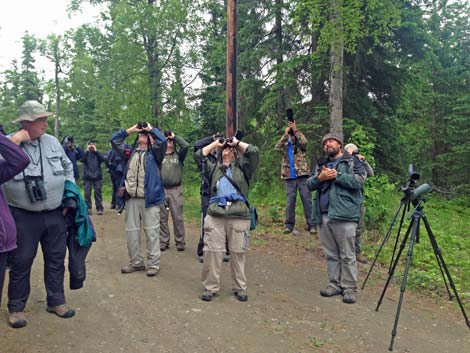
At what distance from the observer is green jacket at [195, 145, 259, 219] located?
16.9ft

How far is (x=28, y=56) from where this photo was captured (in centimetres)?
4272

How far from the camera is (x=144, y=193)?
5879 mm

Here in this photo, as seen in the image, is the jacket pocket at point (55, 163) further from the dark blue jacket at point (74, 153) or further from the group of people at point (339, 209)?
the dark blue jacket at point (74, 153)

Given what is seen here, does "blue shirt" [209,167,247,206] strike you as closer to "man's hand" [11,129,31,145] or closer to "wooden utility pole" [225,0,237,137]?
"man's hand" [11,129,31,145]

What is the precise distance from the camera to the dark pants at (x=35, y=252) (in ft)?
13.5

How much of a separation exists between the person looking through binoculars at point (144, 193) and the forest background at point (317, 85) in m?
3.18

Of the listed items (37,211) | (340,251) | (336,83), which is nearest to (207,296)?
(340,251)

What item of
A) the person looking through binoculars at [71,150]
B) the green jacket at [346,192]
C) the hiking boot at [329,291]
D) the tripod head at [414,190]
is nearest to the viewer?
the tripod head at [414,190]

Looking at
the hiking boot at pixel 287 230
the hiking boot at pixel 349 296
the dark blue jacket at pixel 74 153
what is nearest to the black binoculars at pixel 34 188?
the hiking boot at pixel 349 296

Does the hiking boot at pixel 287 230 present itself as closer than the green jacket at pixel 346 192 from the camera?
No

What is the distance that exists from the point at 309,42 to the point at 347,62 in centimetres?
165

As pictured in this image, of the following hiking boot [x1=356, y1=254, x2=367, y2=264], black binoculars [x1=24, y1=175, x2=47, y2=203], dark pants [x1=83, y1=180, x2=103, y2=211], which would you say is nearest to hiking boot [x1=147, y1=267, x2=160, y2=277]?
black binoculars [x1=24, y1=175, x2=47, y2=203]

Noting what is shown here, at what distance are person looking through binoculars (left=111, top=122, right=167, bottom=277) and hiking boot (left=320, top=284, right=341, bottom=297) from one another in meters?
2.39

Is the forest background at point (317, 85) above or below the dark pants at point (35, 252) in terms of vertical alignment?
above
